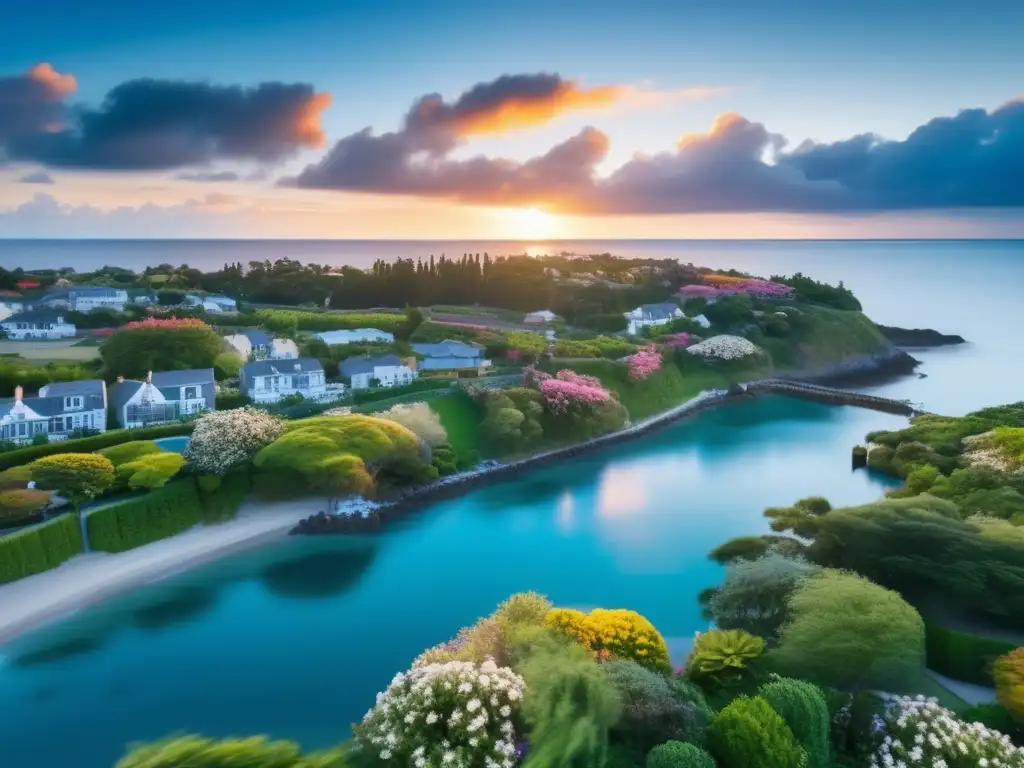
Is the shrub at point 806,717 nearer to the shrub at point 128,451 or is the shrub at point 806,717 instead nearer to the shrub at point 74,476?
the shrub at point 74,476

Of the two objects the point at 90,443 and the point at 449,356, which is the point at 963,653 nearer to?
the point at 90,443

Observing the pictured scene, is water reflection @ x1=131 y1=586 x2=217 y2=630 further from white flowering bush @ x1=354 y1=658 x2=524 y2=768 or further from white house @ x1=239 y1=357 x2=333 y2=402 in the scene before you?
white house @ x1=239 y1=357 x2=333 y2=402

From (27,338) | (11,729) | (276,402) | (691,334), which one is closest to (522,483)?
(276,402)

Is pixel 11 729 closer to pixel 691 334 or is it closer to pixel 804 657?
pixel 804 657

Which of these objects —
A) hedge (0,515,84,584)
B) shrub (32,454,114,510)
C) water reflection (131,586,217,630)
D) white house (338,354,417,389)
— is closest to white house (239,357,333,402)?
white house (338,354,417,389)

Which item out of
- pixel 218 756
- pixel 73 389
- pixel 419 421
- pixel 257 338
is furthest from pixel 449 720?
pixel 257 338
